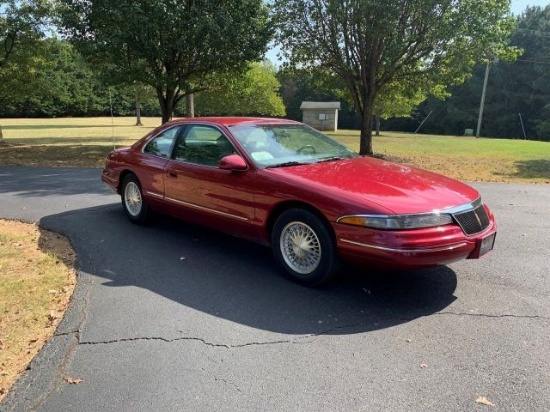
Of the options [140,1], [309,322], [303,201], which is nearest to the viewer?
[309,322]

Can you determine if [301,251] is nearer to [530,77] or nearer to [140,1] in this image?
[140,1]

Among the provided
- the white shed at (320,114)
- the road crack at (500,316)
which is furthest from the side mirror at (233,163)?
the white shed at (320,114)

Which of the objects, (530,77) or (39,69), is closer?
(39,69)

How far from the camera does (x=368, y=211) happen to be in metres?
3.72

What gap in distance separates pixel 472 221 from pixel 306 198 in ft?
4.69

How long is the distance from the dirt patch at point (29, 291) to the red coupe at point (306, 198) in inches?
54.8

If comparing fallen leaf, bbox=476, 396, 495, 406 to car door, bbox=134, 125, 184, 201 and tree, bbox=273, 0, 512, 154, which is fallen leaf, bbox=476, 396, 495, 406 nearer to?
car door, bbox=134, 125, 184, 201

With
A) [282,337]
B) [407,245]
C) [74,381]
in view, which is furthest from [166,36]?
[74,381]

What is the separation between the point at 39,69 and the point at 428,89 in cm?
1592

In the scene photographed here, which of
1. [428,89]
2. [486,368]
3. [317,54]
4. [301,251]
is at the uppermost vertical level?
[317,54]

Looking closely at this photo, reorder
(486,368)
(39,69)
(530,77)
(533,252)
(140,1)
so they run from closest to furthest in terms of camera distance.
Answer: (486,368) → (533,252) → (140,1) → (39,69) → (530,77)

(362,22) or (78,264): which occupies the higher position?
(362,22)

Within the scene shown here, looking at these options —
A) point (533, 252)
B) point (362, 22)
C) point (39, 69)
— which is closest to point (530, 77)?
point (362, 22)

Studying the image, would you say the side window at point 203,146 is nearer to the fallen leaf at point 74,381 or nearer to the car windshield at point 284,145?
the car windshield at point 284,145
